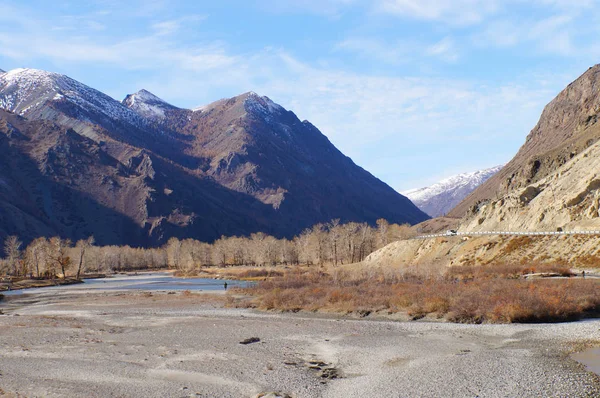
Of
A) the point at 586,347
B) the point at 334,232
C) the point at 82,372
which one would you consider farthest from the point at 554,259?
the point at 334,232

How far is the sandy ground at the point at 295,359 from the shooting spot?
21891 millimetres

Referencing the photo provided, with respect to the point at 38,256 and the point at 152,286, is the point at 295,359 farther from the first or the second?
the point at 38,256

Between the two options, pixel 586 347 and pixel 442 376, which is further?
pixel 586 347

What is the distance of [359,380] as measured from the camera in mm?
23281

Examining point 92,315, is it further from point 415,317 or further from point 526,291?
point 526,291

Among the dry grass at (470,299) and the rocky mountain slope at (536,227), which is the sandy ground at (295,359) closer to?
the dry grass at (470,299)

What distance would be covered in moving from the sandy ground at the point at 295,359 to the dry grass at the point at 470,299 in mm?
2121

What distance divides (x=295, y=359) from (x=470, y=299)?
63.5ft

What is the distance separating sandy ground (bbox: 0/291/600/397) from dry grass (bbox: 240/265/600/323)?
83.5 inches

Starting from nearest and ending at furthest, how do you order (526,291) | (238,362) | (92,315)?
(238,362) < (526,291) < (92,315)

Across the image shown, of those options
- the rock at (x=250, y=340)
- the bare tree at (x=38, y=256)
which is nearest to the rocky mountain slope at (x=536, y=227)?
the rock at (x=250, y=340)

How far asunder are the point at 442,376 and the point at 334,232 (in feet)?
481

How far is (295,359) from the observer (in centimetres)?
2783

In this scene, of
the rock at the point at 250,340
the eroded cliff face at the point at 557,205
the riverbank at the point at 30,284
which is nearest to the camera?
the rock at the point at 250,340
